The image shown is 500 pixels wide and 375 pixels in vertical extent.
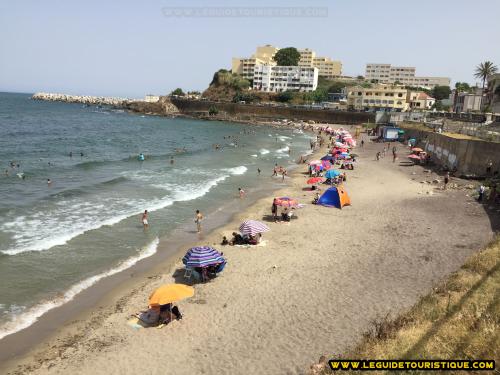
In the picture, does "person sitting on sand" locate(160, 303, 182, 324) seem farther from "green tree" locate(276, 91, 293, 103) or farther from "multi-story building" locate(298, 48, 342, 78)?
"multi-story building" locate(298, 48, 342, 78)

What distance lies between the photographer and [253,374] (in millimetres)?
9375

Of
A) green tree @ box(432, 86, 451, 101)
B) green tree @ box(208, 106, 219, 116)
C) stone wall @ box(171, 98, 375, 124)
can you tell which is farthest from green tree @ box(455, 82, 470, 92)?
green tree @ box(208, 106, 219, 116)

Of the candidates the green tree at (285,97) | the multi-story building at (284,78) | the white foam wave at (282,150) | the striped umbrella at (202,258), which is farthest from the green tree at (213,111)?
the striped umbrella at (202,258)

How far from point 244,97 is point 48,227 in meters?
108

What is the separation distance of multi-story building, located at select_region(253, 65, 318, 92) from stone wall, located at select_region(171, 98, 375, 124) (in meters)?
33.1

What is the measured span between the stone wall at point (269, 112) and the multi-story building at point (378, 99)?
34.2ft

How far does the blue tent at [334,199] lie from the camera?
935 inches

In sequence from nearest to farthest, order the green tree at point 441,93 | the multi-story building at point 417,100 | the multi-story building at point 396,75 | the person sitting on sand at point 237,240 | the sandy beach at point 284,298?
the sandy beach at point 284,298, the person sitting on sand at point 237,240, the multi-story building at point 417,100, the green tree at point 441,93, the multi-story building at point 396,75

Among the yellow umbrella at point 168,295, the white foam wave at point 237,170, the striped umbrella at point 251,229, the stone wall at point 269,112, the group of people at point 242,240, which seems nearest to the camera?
the yellow umbrella at point 168,295

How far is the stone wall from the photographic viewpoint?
93062mm

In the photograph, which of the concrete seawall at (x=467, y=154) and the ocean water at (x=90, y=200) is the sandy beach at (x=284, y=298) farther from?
the concrete seawall at (x=467, y=154)

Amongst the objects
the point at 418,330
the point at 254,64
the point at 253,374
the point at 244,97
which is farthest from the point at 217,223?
the point at 254,64

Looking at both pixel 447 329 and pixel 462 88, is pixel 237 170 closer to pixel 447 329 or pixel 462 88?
pixel 447 329

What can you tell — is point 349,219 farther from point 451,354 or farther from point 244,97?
point 244,97
